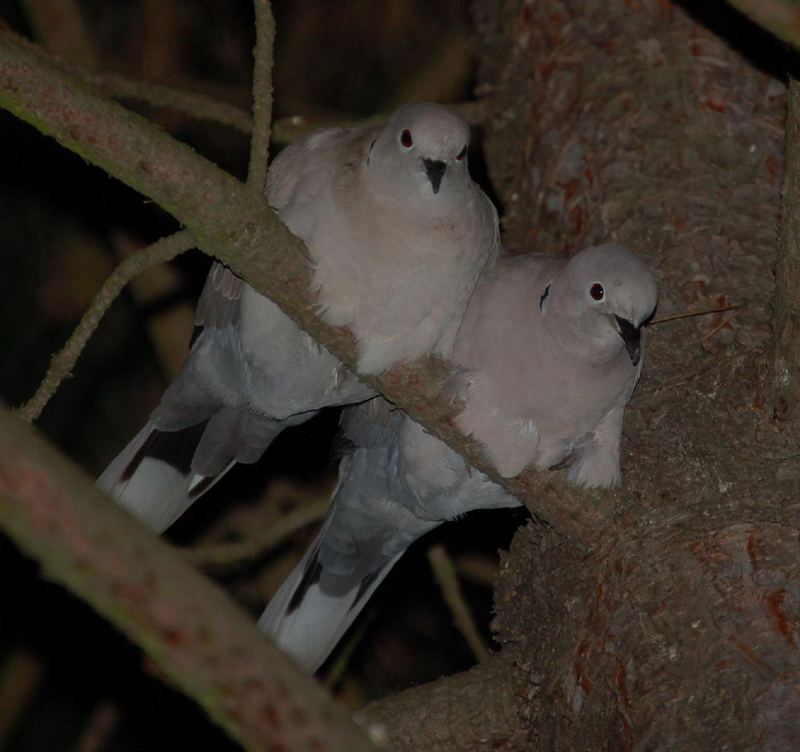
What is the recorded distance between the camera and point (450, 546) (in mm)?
4574

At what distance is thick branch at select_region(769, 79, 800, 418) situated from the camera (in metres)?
2.69

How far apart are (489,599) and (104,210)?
235 cm

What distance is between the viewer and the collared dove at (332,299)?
9.79 ft

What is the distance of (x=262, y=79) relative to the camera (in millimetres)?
2447

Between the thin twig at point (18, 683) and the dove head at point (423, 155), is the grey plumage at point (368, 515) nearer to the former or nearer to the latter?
the dove head at point (423, 155)

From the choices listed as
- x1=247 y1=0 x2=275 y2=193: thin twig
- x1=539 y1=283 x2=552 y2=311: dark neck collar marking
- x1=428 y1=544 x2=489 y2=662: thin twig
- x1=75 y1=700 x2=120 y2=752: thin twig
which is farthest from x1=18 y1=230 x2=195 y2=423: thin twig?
x1=75 y1=700 x2=120 y2=752: thin twig

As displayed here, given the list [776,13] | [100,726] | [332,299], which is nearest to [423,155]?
[332,299]

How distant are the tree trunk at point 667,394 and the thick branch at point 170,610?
117cm

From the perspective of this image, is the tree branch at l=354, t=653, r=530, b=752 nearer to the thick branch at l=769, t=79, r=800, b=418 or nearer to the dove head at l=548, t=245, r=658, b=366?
the dove head at l=548, t=245, r=658, b=366

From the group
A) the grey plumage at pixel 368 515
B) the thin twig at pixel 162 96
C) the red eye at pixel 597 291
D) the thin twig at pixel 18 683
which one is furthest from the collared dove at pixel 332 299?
the thin twig at pixel 18 683

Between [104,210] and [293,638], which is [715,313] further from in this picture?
[104,210]

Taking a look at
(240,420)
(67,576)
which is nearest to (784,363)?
(240,420)

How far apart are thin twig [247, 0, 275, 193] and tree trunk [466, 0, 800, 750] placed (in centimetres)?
124

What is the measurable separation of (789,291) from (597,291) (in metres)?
0.51
